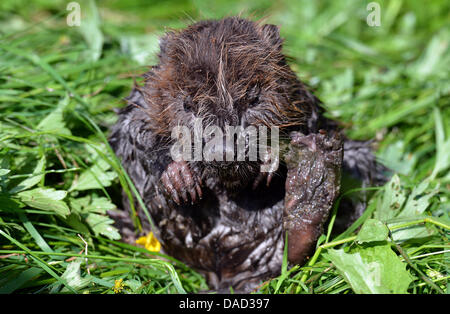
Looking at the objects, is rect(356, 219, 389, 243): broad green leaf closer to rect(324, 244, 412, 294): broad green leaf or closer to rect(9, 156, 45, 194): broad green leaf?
rect(324, 244, 412, 294): broad green leaf

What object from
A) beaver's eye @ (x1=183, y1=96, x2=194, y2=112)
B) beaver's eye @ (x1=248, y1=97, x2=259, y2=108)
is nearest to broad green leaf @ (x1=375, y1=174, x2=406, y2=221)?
beaver's eye @ (x1=248, y1=97, x2=259, y2=108)

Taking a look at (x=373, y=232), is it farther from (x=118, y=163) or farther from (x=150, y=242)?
(x=118, y=163)

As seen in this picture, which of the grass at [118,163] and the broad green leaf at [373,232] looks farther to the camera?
the grass at [118,163]

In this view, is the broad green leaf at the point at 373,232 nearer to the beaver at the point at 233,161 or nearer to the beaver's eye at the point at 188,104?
the beaver at the point at 233,161

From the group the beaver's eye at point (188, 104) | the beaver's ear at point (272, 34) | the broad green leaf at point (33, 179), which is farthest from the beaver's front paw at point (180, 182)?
the beaver's ear at point (272, 34)

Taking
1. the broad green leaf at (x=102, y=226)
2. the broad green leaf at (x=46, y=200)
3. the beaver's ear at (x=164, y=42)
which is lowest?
the broad green leaf at (x=102, y=226)

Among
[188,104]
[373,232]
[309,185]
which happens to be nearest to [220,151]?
[188,104]
